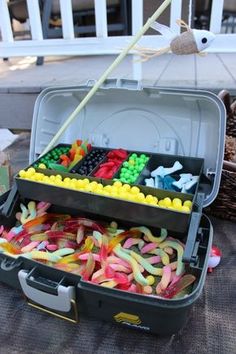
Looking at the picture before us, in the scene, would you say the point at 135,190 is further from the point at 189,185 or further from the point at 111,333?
the point at 111,333

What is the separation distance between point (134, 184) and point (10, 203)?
31 cm

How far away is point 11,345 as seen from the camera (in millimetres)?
543

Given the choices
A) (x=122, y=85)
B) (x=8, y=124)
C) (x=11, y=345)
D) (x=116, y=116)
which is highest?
(x=122, y=85)

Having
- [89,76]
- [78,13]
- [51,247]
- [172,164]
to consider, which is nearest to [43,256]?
[51,247]

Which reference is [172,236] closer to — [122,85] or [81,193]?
[81,193]

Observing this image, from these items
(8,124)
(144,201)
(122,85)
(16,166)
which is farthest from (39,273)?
(8,124)

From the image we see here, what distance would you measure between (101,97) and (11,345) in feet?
2.19

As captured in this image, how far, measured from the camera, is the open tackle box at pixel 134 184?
1.66 ft

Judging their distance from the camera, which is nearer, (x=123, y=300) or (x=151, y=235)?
(x=123, y=300)

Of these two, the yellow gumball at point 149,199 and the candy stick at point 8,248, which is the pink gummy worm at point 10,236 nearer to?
the candy stick at point 8,248

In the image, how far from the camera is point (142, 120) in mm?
886

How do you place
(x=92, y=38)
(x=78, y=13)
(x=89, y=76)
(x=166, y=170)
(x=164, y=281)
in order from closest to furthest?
(x=164, y=281)
(x=166, y=170)
(x=92, y=38)
(x=89, y=76)
(x=78, y=13)

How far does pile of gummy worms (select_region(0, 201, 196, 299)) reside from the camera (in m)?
0.57

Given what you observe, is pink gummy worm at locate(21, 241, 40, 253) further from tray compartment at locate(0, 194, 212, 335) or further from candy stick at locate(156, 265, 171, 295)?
candy stick at locate(156, 265, 171, 295)
